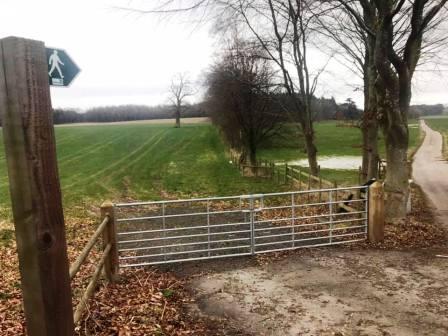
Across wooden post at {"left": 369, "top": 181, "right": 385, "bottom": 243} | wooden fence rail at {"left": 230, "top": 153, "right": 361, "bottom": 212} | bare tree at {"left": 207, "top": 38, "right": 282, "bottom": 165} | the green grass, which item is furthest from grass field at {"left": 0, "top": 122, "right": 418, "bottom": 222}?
wooden post at {"left": 369, "top": 181, "right": 385, "bottom": 243}

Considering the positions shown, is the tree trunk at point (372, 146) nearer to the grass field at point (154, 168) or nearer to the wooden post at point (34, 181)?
the grass field at point (154, 168)

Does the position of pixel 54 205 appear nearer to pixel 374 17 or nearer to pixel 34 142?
pixel 34 142

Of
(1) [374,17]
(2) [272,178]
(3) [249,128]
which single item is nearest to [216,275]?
(1) [374,17]

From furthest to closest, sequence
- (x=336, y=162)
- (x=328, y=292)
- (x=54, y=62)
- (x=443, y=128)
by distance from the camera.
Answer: (x=443, y=128) < (x=336, y=162) < (x=328, y=292) < (x=54, y=62)

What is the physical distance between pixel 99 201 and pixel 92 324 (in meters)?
14.5

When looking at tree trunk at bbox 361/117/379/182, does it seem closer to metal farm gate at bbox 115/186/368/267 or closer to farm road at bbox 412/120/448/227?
metal farm gate at bbox 115/186/368/267

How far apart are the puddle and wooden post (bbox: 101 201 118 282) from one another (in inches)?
1120

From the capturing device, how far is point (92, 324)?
5301 mm

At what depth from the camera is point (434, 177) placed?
2434 centimetres

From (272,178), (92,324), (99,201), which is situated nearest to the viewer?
(92,324)

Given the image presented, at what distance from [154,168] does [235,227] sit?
20720 mm

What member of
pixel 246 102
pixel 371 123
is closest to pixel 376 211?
pixel 371 123

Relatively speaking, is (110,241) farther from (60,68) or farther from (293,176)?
(293,176)

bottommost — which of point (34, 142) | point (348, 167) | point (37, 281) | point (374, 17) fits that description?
point (348, 167)
